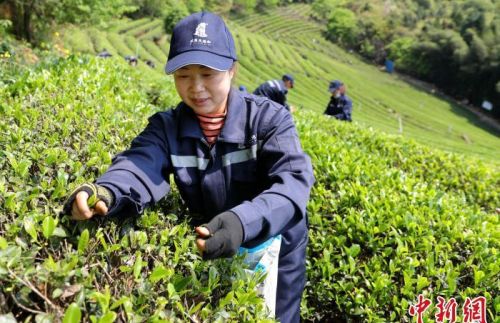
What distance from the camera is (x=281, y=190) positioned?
6.34 ft

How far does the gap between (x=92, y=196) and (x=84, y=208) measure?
0.18 ft

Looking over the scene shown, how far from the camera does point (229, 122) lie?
7.41ft

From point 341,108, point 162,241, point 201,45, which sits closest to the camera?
point 162,241

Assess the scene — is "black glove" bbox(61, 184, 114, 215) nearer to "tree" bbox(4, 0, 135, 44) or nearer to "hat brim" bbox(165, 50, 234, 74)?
"hat brim" bbox(165, 50, 234, 74)

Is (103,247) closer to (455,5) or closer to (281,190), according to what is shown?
(281,190)

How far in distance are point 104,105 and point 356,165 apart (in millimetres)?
2432

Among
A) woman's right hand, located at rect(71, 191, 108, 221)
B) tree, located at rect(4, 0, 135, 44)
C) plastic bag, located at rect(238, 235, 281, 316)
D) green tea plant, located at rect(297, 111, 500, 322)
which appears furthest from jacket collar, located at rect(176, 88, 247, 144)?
tree, located at rect(4, 0, 135, 44)

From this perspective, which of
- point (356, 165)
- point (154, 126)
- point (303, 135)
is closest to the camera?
point (154, 126)

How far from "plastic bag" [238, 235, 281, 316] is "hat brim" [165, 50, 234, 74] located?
0.92m

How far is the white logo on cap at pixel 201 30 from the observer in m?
2.08

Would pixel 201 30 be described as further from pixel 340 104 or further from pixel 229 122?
pixel 340 104

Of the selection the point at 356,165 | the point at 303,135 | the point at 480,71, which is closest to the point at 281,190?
the point at 356,165

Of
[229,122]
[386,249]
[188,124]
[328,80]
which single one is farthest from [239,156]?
[328,80]

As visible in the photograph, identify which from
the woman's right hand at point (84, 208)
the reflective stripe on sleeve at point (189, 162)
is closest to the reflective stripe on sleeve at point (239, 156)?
the reflective stripe on sleeve at point (189, 162)
